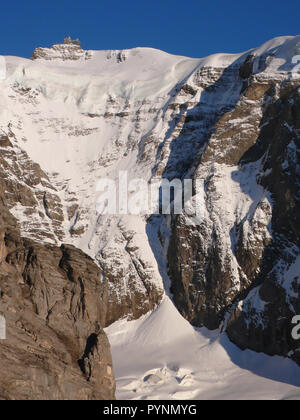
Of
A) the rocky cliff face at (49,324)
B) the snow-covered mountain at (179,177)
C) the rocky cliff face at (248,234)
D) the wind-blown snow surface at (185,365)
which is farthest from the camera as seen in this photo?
the snow-covered mountain at (179,177)

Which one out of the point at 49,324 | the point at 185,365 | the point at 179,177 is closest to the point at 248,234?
the point at 179,177

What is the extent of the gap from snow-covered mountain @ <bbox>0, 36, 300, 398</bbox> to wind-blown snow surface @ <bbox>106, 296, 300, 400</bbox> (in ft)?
1.01

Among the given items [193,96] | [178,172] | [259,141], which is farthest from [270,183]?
[193,96]

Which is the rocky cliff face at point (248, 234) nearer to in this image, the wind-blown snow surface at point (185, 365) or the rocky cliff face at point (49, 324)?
the wind-blown snow surface at point (185, 365)

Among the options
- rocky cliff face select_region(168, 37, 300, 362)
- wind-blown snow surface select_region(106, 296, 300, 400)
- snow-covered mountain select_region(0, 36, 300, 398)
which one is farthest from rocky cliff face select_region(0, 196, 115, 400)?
rocky cliff face select_region(168, 37, 300, 362)

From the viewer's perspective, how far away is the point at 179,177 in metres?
168

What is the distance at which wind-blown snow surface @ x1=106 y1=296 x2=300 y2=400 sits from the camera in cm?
12825

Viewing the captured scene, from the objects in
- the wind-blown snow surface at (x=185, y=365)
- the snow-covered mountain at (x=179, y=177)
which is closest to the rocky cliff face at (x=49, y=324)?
the wind-blown snow surface at (x=185, y=365)

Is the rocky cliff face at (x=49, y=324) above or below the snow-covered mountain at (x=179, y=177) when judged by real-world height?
below

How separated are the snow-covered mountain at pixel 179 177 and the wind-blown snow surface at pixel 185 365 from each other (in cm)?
31

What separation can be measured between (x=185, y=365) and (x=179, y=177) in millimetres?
41248

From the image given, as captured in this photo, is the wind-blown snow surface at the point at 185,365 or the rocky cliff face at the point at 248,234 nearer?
the wind-blown snow surface at the point at 185,365

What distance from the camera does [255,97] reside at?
542ft

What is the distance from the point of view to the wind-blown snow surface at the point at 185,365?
421 ft
